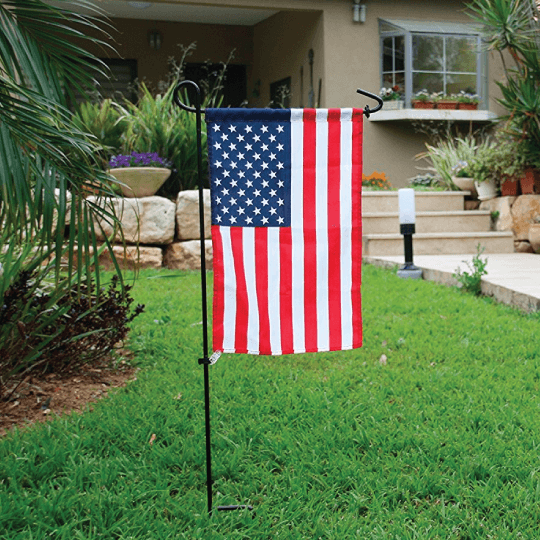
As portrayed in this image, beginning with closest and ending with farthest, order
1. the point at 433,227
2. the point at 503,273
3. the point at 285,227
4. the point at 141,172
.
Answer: the point at 285,227
the point at 503,273
the point at 141,172
the point at 433,227

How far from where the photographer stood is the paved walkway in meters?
4.74

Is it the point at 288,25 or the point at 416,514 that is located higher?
the point at 288,25

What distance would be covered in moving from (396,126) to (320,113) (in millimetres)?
9040

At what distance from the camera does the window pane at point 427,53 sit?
10.7 m

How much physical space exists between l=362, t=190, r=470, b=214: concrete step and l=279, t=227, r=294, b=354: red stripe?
617 cm

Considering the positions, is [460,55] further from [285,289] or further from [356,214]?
[285,289]

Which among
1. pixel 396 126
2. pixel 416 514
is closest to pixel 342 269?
pixel 416 514

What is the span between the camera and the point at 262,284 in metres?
2.24

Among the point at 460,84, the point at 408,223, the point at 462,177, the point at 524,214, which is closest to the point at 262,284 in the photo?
the point at 408,223

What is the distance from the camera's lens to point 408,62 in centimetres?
1062

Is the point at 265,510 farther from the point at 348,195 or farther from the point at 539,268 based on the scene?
the point at 539,268

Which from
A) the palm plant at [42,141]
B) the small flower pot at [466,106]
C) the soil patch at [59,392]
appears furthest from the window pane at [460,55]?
the palm plant at [42,141]

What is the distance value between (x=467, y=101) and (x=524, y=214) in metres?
3.74

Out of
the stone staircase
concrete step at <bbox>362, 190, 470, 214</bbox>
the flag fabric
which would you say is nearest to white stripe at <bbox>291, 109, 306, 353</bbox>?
the flag fabric
